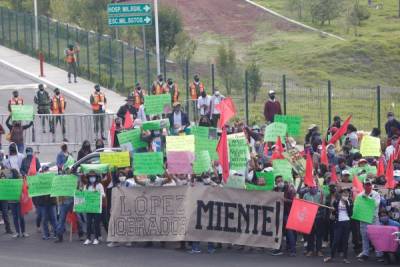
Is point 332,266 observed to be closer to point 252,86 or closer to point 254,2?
point 252,86

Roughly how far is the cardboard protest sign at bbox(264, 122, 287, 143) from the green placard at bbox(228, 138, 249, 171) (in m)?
2.64

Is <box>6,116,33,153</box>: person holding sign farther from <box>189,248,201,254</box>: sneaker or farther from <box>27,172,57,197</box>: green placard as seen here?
<box>189,248,201,254</box>: sneaker

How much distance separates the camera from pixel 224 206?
22203 millimetres

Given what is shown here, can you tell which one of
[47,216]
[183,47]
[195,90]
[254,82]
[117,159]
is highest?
[183,47]

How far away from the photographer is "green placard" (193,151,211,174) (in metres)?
22.4

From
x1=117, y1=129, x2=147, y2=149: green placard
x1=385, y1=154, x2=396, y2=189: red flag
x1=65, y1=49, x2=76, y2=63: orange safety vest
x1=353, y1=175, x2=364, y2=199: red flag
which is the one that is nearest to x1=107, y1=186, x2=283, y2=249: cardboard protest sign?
x1=353, y1=175, x2=364, y2=199: red flag

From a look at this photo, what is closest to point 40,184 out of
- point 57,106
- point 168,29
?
point 57,106

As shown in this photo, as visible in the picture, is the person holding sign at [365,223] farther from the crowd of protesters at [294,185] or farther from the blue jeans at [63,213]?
the blue jeans at [63,213]

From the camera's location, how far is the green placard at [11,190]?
23.5 meters

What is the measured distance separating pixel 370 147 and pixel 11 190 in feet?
24.3

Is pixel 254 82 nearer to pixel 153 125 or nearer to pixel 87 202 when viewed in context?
pixel 153 125

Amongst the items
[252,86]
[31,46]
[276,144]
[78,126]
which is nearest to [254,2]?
[31,46]

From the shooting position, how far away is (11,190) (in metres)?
23.6

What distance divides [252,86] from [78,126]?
11.1 metres
